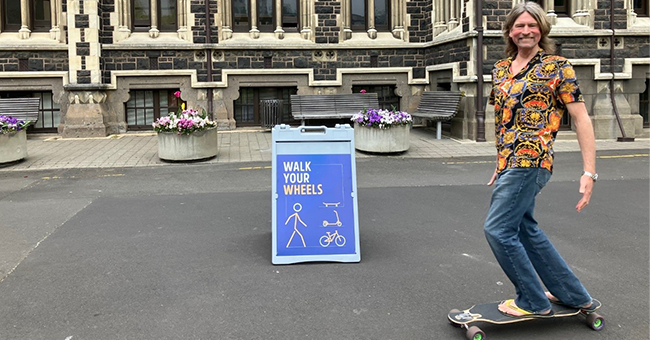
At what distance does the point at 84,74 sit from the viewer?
15.7m

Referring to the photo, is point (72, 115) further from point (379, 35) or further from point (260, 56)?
point (379, 35)

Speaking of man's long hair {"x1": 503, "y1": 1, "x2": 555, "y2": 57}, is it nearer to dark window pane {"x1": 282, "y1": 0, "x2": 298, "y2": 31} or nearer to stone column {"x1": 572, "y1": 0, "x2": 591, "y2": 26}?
stone column {"x1": 572, "y1": 0, "x2": 591, "y2": 26}

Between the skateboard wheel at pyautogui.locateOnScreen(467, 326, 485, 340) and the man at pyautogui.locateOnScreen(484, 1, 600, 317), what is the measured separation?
237 millimetres

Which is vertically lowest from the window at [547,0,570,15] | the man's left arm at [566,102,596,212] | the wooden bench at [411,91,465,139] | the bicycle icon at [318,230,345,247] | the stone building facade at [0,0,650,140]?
the bicycle icon at [318,230,345,247]

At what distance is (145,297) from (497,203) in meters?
2.56

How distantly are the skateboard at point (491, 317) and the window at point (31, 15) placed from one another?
16.4 m

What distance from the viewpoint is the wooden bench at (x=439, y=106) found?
1444 cm

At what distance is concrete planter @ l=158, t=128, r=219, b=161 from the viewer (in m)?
11.2

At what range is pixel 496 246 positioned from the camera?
131 inches

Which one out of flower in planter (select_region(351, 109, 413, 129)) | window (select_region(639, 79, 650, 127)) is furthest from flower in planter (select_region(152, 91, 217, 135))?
window (select_region(639, 79, 650, 127))

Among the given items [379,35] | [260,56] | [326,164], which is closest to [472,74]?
[379,35]

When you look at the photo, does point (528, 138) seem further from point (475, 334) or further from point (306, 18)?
point (306, 18)

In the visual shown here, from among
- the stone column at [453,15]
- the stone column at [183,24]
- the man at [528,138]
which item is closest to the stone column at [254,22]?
the stone column at [183,24]

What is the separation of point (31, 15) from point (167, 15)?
376 centimetres
